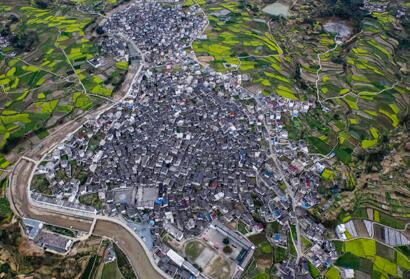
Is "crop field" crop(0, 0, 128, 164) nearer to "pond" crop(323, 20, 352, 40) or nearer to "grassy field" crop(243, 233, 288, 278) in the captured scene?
"grassy field" crop(243, 233, 288, 278)

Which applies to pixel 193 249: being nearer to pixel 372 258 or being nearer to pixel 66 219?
pixel 66 219

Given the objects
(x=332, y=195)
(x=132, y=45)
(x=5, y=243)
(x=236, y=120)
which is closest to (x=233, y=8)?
(x=132, y=45)

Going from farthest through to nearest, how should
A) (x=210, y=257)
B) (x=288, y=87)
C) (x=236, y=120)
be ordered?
(x=288, y=87) < (x=236, y=120) < (x=210, y=257)

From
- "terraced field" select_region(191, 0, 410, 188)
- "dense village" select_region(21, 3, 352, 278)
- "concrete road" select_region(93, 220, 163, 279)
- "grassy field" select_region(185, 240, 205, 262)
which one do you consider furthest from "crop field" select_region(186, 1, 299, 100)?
"concrete road" select_region(93, 220, 163, 279)

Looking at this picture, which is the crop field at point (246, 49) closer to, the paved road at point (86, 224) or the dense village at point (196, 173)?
the dense village at point (196, 173)

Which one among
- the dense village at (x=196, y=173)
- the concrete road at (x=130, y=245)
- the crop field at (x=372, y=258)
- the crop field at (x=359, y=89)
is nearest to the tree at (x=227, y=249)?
the dense village at (x=196, y=173)

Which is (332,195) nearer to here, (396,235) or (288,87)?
(396,235)
